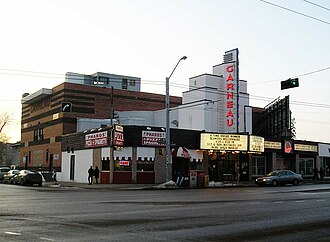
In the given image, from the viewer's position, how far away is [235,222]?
1311 centimetres

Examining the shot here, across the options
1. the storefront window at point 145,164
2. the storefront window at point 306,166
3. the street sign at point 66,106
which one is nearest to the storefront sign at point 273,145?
the storefront window at point 306,166

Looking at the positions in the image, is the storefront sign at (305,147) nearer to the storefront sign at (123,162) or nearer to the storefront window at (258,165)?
the storefront window at (258,165)

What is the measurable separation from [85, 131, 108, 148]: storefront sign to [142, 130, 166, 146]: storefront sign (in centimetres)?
357

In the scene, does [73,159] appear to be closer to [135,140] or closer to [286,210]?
[135,140]

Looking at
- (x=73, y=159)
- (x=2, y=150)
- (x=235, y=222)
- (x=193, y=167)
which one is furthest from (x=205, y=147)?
(x=2, y=150)

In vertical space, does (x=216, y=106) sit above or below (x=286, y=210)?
above

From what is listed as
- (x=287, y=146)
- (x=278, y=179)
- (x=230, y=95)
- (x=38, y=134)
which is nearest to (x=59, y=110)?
(x=38, y=134)

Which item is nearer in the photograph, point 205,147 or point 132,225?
point 132,225

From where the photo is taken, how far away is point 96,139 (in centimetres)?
4284

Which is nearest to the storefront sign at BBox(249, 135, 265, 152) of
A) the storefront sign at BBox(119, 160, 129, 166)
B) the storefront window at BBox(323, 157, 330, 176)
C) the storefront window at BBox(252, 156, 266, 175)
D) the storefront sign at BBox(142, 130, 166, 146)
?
the storefront window at BBox(252, 156, 266, 175)

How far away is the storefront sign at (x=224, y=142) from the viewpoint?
147ft

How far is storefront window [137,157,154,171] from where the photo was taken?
40.9 metres

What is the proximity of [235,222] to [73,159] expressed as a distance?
1475 inches

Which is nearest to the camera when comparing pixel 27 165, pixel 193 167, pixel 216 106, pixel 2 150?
pixel 193 167
